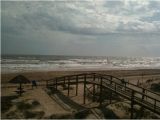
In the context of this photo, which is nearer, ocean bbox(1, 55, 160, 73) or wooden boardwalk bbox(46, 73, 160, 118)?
wooden boardwalk bbox(46, 73, 160, 118)

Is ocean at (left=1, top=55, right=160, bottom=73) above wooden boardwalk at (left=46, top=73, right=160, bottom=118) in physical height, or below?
below

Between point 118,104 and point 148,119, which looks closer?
point 148,119

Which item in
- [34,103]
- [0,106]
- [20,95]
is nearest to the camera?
[0,106]

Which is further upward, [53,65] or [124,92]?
[124,92]

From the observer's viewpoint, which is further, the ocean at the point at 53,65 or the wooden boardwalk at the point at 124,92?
the ocean at the point at 53,65

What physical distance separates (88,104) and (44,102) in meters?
3.36

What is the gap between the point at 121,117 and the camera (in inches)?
642

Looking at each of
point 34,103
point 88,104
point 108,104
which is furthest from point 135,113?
point 34,103

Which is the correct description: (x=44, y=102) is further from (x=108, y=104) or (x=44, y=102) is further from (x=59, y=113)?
(x=108, y=104)

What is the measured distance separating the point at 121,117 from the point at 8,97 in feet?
31.5

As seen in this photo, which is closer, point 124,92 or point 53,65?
point 124,92

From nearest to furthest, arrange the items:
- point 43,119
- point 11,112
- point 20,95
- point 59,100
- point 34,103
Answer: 1. point 43,119
2. point 11,112
3. point 34,103
4. point 59,100
5. point 20,95

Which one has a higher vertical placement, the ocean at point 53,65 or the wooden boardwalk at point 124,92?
the wooden boardwalk at point 124,92

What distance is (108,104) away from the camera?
19.0 metres
